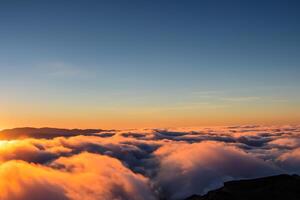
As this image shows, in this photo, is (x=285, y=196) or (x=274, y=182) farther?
(x=274, y=182)

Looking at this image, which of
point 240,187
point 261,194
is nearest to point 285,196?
point 261,194

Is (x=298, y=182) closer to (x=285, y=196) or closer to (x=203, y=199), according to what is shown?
(x=285, y=196)

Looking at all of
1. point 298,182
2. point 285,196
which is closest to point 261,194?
point 285,196

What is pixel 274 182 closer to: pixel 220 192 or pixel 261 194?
pixel 261 194

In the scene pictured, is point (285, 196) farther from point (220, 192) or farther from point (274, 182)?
point (220, 192)

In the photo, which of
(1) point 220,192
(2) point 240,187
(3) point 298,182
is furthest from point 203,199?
(3) point 298,182

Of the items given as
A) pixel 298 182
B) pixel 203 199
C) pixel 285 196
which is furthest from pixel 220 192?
pixel 298 182

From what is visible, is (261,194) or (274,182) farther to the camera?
(274,182)
